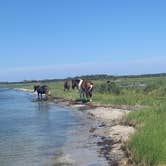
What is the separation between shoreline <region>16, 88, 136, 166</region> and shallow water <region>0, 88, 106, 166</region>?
1.25 ft

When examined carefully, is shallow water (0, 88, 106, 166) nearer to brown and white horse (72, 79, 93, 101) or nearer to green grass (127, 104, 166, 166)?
green grass (127, 104, 166, 166)

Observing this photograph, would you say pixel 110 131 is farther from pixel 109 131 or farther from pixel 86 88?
pixel 86 88

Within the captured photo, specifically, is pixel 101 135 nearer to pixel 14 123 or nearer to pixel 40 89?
pixel 14 123

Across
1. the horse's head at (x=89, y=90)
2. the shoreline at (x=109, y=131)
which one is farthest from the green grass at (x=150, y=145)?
the horse's head at (x=89, y=90)

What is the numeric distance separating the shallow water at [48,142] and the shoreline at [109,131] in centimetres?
38

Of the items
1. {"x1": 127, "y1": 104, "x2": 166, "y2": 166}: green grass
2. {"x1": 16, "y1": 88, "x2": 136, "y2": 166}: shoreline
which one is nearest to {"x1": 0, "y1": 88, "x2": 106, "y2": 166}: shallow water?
{"x1": 16, "y1": 88, "x2": 136, "y2": 166}: shoreline

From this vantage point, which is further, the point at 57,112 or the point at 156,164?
the point at 57,112

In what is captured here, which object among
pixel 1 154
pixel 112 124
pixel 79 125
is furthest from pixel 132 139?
pixel 79 125

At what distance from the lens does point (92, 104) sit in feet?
112

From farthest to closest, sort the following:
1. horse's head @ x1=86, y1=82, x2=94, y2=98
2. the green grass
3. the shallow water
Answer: horse's head @ x1=86, y1=82, x2=94, y2=98, the shallow water, the green grass

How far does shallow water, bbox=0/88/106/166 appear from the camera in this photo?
1525cm

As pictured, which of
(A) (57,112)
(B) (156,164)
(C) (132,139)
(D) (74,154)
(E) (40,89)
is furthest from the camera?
(E) (40,89)

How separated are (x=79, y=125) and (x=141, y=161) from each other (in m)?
11.6

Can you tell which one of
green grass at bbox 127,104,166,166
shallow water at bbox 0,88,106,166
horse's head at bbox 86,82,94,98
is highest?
horse's head at bbox 86,82,94,98
